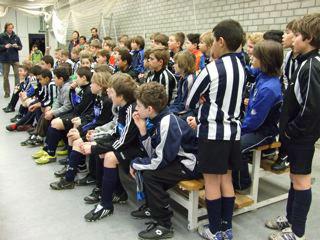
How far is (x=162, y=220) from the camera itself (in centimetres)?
224

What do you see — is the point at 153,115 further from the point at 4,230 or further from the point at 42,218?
the point at 4,230

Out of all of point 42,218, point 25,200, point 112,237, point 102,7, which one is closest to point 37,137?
point 25,200

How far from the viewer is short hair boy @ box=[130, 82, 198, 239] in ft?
7.19

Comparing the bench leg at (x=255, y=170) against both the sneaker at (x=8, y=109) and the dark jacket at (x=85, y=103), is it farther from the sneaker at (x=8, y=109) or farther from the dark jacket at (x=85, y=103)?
the sneaker at (x=8, y=109)

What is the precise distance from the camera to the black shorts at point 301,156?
1.92 metres

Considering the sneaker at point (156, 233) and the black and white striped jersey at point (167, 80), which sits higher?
the black and white striped jersey at point (167, 80)

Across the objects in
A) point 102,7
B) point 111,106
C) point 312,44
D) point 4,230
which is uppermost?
point 102,7

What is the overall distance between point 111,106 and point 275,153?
5.05 ft

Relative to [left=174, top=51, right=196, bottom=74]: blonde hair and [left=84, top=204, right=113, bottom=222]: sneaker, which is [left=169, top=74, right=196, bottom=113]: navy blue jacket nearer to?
[left=174, top=51, right=196, bottom=74]: blonde hair

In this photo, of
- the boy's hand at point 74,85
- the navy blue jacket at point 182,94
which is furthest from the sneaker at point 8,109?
the navy blue jacket at point 182,94

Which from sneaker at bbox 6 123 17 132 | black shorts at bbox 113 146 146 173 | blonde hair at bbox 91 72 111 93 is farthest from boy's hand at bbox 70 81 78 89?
sneaker at bbox 6 123 17 132

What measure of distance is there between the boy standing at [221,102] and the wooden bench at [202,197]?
233 mm

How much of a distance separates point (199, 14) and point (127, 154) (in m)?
4.55

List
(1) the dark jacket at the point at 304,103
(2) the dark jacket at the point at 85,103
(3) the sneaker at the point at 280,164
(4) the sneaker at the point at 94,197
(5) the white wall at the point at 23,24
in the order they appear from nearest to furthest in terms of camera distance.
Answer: (1) the dark jacket at the point at 304,103
(3) the sneaker at the point at 280,164
(4) the sneaker at the point at 94,197
(2) the dark jacket at the point at 85,103
(5) the white wall at the point at 23,24
